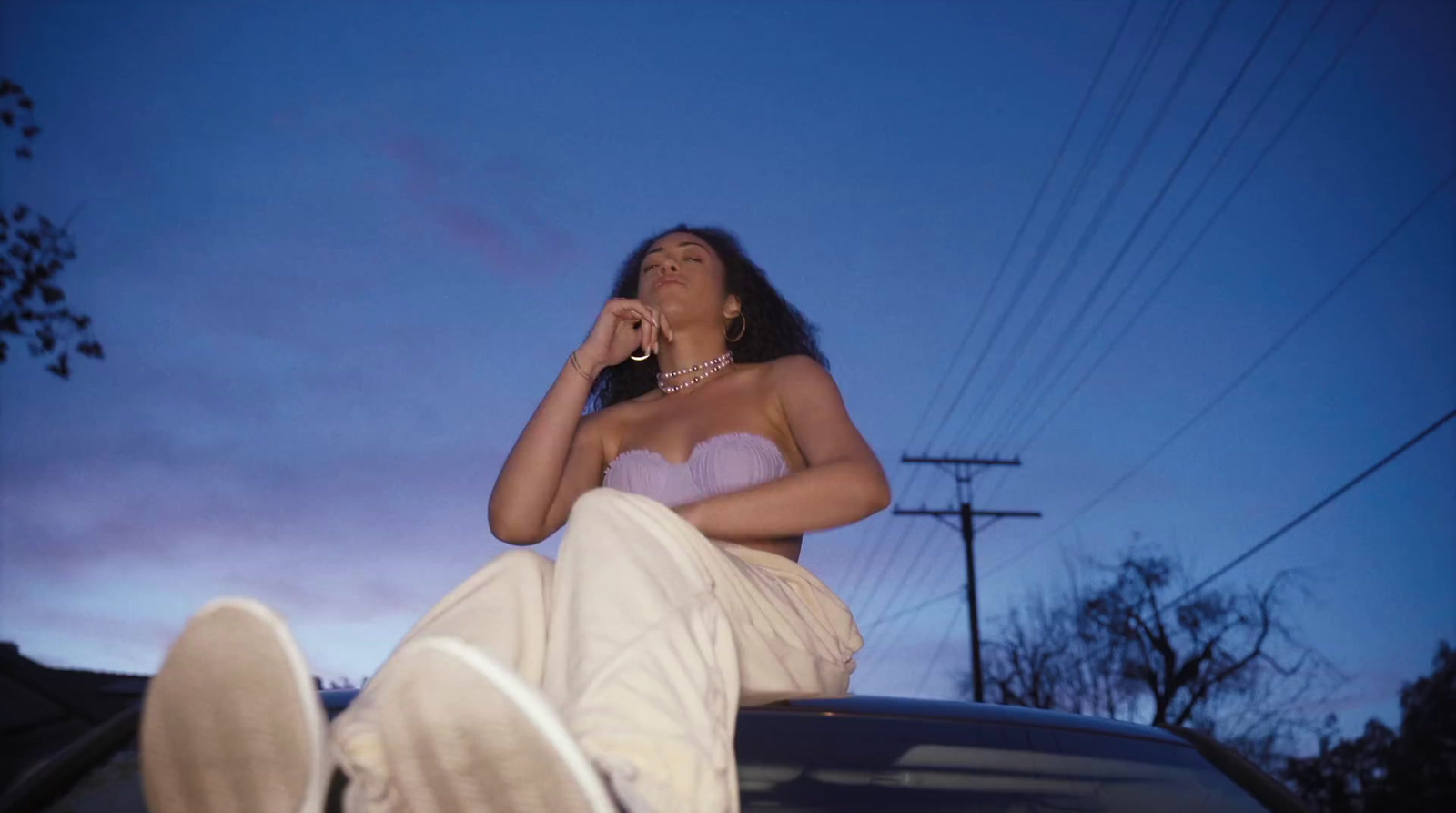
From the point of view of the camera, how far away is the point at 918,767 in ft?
5.46

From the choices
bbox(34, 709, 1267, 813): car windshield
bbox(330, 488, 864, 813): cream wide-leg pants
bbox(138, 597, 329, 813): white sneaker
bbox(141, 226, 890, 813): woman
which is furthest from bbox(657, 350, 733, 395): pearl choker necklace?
bbox(138, 597, 329, 813): white sneaker

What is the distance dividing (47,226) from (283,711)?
1039 cm

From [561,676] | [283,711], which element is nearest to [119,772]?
[283,711]

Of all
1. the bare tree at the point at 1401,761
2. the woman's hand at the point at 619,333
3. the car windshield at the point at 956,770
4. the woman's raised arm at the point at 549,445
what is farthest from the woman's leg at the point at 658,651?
the bare tree at the point at 1401,761

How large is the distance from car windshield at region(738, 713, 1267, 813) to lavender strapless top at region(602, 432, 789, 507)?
110cm

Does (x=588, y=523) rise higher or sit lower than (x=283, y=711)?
higher

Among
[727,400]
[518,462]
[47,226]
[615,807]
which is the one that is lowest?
[615,807]

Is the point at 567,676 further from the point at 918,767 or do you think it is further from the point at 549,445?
the point at 549,445

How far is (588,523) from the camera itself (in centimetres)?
163

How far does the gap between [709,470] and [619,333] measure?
382mm

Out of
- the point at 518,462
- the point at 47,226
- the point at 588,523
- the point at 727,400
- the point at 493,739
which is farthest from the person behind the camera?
the point at 47,226

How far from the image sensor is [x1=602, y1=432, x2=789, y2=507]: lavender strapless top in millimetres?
2785

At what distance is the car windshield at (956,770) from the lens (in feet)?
5.37

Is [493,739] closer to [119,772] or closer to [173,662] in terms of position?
[173,662]
